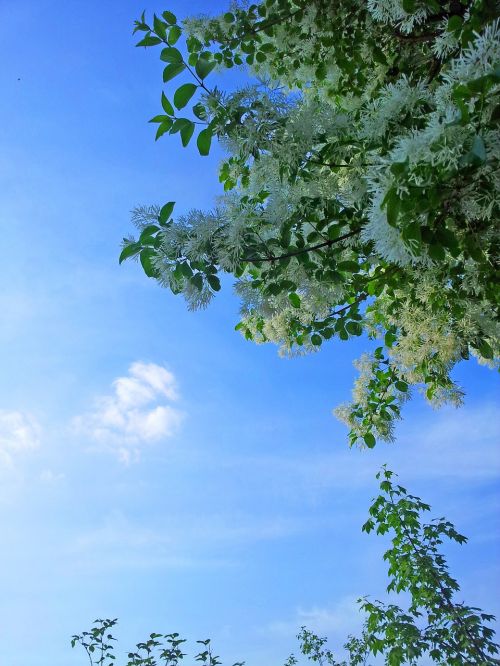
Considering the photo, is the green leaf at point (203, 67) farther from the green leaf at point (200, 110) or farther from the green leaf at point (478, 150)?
the green leaf at point (478, 150)

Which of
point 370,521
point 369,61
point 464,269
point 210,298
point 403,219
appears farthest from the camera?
point 370,521

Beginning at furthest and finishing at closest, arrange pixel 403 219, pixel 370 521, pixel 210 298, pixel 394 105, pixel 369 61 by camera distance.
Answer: pixel 370 521
pixel 369 61
pixel 210 298
pixel 394 105
pixel 403 219

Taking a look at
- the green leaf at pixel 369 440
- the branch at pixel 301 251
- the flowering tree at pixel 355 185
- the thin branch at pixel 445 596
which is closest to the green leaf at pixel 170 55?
the flowering tree at pixel 355 185

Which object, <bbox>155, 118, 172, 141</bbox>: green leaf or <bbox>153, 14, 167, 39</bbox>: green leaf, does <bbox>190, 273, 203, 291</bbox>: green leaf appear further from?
<bbox>153, 14, 167, 39</bbox>: green leaf

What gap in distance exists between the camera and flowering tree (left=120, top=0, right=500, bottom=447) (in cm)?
154

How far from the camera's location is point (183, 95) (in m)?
2.28

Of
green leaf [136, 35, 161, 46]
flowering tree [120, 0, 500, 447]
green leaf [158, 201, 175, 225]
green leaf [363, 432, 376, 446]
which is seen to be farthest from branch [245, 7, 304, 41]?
green leaf [363, 432, 376, 446]

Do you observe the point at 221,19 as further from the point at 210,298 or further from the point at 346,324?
the point at 210,298

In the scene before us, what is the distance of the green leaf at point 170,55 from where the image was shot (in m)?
2.40

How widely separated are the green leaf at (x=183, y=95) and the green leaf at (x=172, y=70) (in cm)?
19

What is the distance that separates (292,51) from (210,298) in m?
2.92

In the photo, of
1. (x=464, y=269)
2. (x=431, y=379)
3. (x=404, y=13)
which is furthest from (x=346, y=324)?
(x=404, y=13)

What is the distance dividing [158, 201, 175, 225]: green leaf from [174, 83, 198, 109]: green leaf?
0.38m

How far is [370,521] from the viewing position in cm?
521
